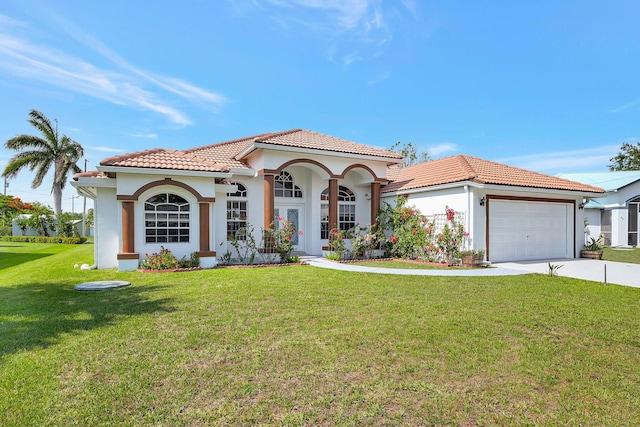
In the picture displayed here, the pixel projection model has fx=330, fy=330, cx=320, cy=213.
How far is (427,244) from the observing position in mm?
15500

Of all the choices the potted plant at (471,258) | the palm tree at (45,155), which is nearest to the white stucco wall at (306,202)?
the potted plant at (471,258)

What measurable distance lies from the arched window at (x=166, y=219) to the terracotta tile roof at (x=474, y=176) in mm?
10912

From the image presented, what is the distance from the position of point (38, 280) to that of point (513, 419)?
1296cm

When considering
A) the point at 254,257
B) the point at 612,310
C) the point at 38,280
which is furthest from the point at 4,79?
the point at 612,310

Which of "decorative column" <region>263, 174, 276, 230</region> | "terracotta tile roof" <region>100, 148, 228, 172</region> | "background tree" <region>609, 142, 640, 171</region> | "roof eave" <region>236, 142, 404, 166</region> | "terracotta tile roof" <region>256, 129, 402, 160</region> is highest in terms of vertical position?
"background tree" <region>609, 142, 640, 171</region>

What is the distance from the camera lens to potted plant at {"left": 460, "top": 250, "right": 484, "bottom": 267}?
1368 cm

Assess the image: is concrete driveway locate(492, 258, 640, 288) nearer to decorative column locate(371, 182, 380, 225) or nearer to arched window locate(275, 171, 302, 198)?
decorative column locate(371, 182, 380, 225)

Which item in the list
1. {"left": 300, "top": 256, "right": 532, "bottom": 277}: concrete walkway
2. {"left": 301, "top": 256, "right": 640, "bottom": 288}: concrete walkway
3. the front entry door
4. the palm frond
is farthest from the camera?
the palm frond

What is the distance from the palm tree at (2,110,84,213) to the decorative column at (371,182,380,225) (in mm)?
32103

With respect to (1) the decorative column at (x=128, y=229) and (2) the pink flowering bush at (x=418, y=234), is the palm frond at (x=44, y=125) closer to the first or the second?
(1) the decorative column at (x=128, y=229)

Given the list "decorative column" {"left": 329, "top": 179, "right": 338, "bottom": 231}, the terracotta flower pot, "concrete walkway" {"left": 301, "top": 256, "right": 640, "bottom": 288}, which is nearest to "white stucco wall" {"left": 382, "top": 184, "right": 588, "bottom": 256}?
the terracotta flower pot

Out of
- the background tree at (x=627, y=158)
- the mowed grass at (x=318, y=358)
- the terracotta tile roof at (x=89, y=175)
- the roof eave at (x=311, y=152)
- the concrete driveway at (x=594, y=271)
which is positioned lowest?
the concrete driveway at (x=594, y=271)

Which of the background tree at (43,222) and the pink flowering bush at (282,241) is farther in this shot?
the background tree at (43,222)

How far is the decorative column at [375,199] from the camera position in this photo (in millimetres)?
18289
